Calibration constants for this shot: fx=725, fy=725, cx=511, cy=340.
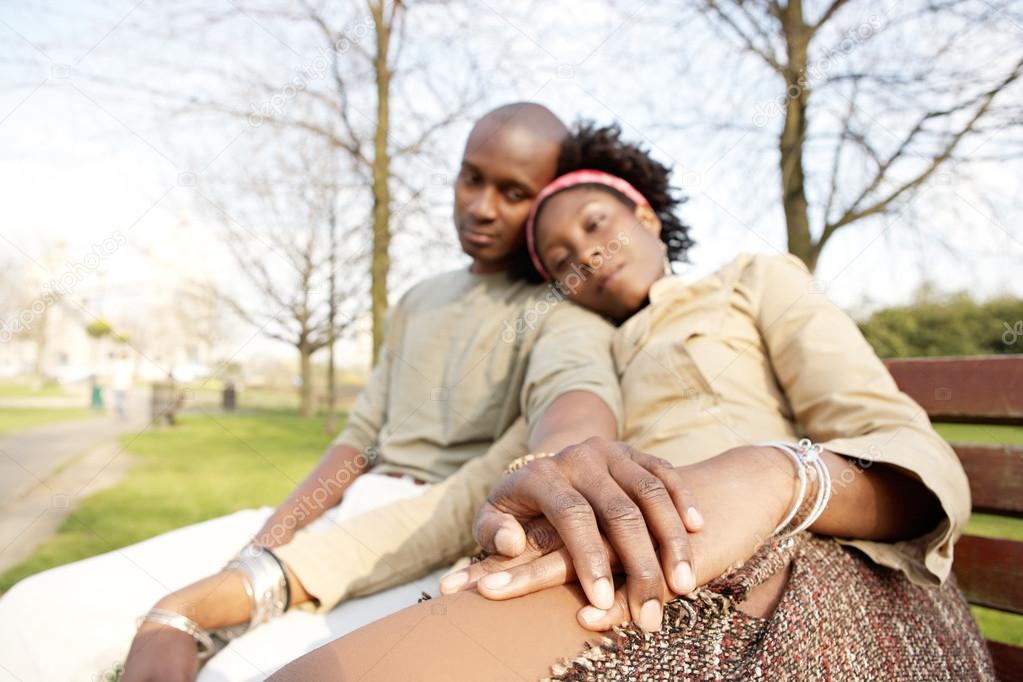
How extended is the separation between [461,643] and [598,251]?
1.38 m

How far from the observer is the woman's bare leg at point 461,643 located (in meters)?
0.96

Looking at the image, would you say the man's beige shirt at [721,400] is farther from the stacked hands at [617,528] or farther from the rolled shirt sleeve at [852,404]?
the stacked hands at [617,528]

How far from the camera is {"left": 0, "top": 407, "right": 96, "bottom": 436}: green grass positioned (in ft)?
45.9

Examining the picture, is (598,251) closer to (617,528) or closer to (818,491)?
(818,491)

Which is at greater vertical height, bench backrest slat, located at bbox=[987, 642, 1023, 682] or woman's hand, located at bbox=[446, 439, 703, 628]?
woman's hand, located at bbox=[446, 439, 703, 628]

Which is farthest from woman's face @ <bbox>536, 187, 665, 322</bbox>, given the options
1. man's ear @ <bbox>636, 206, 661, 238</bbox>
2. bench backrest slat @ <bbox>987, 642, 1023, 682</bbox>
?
bench backrest slat @ <bbox>987, 642, 1023, 682</bbox>

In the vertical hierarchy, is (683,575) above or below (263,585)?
above

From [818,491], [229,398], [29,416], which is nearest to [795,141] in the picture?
[818,491]

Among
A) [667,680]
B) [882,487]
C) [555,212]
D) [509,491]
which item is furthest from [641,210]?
[667,680]

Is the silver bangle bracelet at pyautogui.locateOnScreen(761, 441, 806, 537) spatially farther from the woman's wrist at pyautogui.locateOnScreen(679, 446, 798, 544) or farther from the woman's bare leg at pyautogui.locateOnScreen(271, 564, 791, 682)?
the woman's bare leg at pyautogui.locateOnScreen(271, 564, 791, 682)

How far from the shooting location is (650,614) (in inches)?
39.1

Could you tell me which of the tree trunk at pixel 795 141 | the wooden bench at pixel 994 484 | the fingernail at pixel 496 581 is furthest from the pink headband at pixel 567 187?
the tree trunk at pixel 795 141

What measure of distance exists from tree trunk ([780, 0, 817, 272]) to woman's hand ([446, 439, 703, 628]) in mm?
4884

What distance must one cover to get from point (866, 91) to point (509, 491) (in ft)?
17.9
